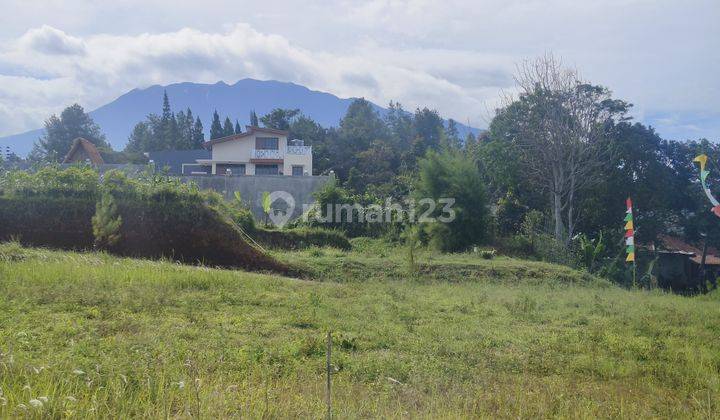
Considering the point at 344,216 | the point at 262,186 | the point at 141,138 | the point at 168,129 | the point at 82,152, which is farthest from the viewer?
the point at 141,138

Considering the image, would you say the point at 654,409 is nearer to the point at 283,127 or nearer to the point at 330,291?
the point at 330,291

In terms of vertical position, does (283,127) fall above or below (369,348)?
above

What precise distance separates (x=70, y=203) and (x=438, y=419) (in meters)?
12.0

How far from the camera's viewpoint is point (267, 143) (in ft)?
Result: 122

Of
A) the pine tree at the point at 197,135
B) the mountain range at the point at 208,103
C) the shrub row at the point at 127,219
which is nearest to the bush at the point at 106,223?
the shrub row at the point at 127,219

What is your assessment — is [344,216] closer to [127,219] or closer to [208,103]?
[127,219]

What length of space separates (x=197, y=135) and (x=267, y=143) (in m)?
22.9

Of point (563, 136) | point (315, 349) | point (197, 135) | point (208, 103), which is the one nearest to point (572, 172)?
point (563, 136)

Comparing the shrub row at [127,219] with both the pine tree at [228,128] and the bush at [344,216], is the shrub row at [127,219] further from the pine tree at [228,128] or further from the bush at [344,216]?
the pine tree at [228,128]

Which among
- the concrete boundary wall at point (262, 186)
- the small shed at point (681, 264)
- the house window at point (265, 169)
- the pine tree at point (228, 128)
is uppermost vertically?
the pine tree at point (228, 128)

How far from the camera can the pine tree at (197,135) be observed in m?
55.5

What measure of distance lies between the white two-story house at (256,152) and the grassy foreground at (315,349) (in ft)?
87.3

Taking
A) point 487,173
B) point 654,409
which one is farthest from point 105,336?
point 487,173

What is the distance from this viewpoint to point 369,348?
5863 millimetres
